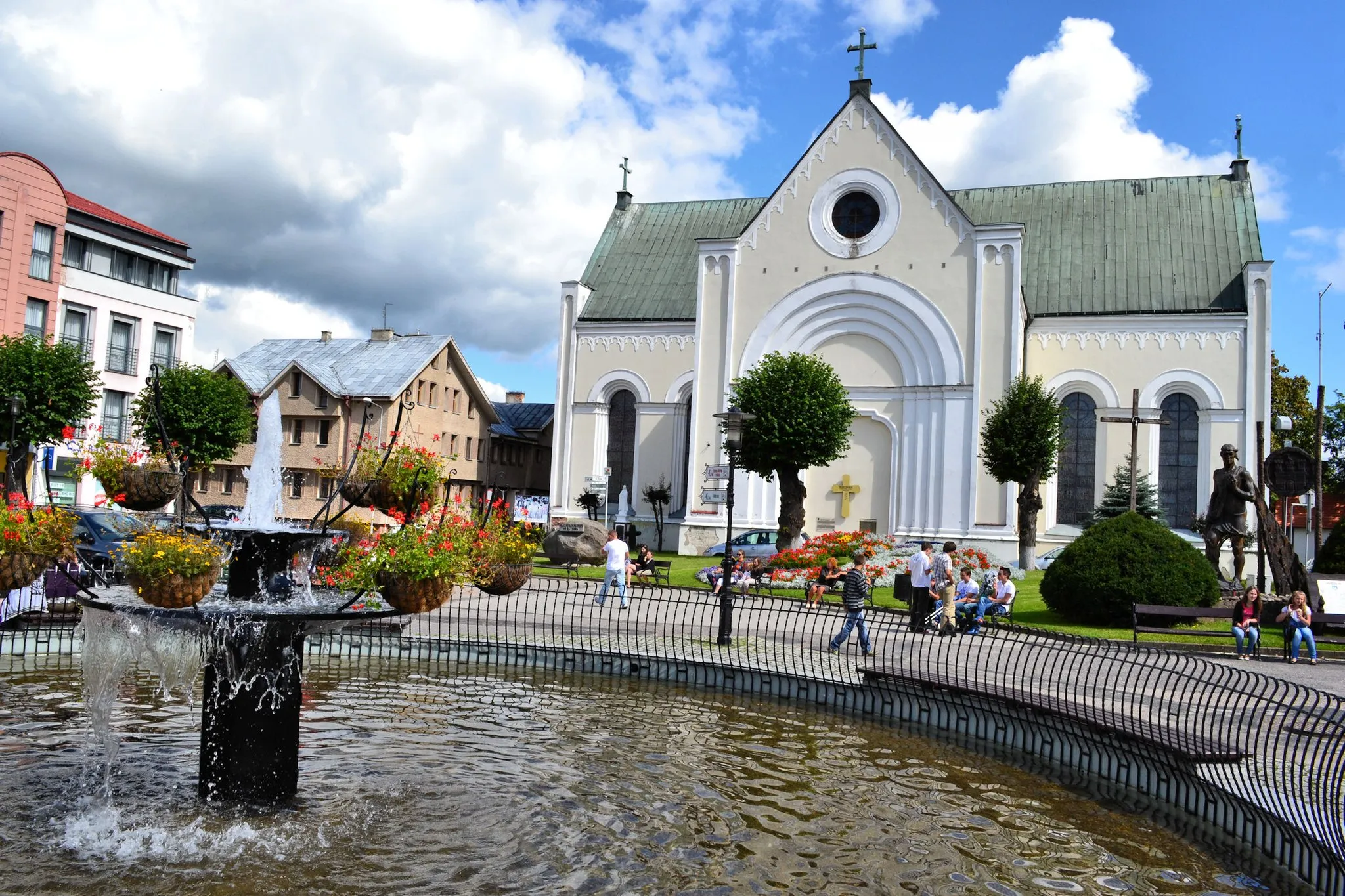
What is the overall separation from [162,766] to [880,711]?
7329 mm

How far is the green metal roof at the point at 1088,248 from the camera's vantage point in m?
37.6

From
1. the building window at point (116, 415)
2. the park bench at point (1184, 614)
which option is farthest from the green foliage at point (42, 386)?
the park bench at point (1184, 614)

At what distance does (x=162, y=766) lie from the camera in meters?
8.48

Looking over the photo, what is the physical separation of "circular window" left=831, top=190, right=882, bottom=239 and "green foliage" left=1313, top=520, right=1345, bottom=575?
19926mm

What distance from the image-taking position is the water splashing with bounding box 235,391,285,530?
7.66 meters

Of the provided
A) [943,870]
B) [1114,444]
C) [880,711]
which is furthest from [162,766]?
[1114,444]

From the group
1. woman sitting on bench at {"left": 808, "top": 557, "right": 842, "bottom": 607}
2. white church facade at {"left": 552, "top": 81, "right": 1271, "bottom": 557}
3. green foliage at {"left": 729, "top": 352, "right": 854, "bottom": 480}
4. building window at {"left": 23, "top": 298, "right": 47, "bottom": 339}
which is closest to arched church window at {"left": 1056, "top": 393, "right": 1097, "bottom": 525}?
white church facade at {"left": 552, "top": 81, "right": 1271, "bottom": 557}

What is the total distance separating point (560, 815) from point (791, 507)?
25462 mm

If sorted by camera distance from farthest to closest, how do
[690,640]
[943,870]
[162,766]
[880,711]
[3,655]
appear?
1. [690,640]
2. [3,655]
3. [880,711]
4. [162,766]
5. [943,870]

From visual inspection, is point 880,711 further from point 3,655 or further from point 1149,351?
point 1149,351

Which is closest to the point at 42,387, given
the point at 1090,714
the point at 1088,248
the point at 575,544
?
the point at 575,544

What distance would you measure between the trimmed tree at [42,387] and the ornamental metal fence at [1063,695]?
2080cm

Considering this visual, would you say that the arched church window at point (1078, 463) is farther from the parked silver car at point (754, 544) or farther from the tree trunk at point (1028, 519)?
the parked silver car at point (754, 544)

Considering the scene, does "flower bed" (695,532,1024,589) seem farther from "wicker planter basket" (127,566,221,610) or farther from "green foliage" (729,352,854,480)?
"wicker planter basket" (127,566,221,610)
